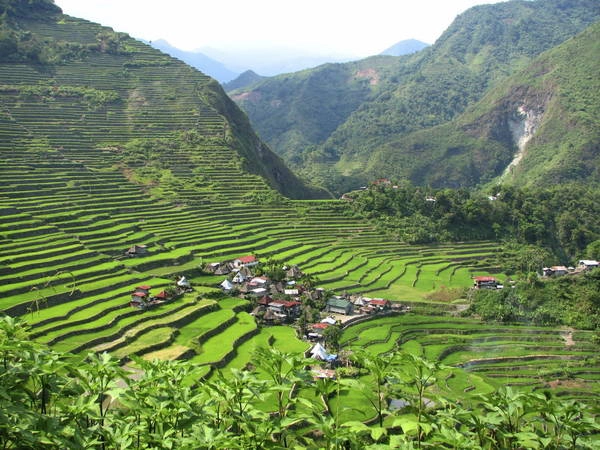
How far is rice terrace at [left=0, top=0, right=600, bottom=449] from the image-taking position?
40.7 feet

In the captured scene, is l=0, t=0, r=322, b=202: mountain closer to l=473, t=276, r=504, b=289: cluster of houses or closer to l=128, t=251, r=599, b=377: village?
l=128, t=251, r=599, b=377: village

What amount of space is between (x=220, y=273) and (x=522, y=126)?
4110 inches

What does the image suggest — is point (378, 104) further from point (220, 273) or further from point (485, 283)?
point (220, 273)

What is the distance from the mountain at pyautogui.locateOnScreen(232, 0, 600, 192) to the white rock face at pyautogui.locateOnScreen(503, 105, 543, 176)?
55.1ft

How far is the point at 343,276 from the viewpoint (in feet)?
127

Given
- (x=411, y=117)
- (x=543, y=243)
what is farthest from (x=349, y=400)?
(x=411, y=117)

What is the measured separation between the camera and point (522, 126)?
121750 mm

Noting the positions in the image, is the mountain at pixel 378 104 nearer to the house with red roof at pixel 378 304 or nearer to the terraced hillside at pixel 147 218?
the terraced hillside at pixel 147 218

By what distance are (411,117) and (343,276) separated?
122091mm

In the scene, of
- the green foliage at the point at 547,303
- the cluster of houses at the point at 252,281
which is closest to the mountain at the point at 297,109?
the green foliage at the point at 547,303

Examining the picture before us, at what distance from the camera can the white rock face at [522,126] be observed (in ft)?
381

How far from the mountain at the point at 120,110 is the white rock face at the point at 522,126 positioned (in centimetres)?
5811

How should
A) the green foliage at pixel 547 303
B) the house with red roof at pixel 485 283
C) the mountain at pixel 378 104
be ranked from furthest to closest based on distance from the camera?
the mountain at pixel 378 104, the house with red roof at pixel 485 283, the green foliage at pixel 547 303

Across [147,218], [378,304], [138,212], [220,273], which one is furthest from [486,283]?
[138,212]
